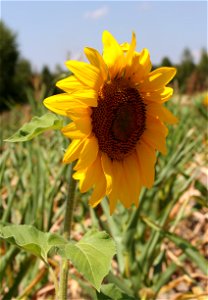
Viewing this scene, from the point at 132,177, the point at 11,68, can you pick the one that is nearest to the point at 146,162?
the point at 132,177

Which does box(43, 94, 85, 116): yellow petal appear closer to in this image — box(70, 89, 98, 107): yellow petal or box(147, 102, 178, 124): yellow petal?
box(70, 89, 98, 107): yellow petal

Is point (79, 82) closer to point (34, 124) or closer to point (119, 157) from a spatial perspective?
point (34, 124)

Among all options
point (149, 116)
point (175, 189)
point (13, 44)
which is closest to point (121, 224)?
point (175, 189)

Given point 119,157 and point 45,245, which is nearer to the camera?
point 45,245

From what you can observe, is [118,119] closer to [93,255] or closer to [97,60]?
[97,60]

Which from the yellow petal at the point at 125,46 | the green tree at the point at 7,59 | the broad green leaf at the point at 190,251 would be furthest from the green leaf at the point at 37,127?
the green tree at the point at 7,59

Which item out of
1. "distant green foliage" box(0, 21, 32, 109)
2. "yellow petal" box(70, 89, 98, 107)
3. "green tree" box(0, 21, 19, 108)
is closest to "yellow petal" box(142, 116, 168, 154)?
"yellow petal" box(70, 89, 98, 107)
